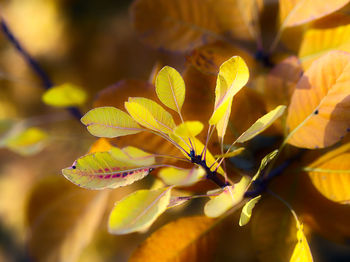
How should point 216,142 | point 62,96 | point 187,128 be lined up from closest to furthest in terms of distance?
1. point 187,128
2. point 216,142
3. point 62,96

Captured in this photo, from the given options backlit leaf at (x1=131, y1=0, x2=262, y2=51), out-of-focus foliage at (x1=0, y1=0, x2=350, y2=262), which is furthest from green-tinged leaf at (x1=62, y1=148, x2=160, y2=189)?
backlit leaf at (x1=131, y1=0, x2=262, y2=51)

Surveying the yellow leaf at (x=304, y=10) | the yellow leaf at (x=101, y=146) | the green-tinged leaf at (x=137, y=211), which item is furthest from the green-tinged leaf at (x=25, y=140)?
the yellow leaf at (x=304, y=10)

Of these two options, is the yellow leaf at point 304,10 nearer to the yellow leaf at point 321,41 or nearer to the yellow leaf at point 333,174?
the yellow leaf at point 321,41

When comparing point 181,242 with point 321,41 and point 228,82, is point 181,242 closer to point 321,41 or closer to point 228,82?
point 228,82

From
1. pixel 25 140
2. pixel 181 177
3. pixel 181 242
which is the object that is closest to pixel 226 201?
pixel 181 177

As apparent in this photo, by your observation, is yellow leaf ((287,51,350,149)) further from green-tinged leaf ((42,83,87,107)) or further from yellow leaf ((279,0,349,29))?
green-tinged leaf ((42,83,87,107))

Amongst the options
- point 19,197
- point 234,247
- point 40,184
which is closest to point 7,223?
point 19,197

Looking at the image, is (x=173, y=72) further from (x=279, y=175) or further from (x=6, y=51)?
(x=6, y=51)
